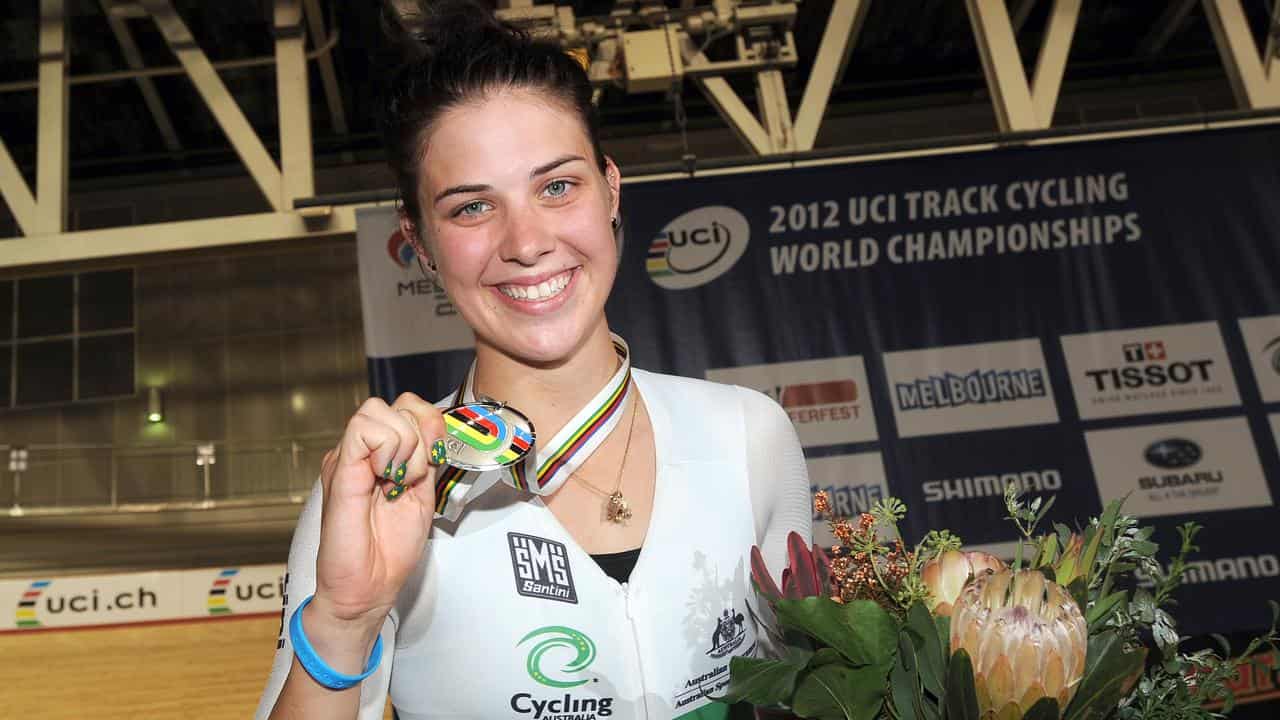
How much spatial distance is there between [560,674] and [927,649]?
0.54 m

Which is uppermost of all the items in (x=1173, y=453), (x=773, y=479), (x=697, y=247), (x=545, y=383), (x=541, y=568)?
(x=697, y=247)

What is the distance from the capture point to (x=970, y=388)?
418 centimetres

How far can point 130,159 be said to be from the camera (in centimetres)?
1102

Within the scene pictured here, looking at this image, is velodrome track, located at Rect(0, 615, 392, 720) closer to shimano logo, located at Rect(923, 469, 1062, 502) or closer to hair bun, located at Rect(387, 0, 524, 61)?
shimano logo, located at Rect(923, 469, 1062, 502)

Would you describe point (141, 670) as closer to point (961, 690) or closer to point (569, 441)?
point (569, 441)

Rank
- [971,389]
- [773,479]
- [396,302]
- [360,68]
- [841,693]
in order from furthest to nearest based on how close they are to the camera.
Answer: [360,68] → [396,302] → [971,389] → [773,479] → [841,693]

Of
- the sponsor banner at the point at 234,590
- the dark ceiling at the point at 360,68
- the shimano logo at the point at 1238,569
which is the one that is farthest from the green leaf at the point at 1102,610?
the dark ceiling at the point at 360,68

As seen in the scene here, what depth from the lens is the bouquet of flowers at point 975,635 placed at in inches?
29.7

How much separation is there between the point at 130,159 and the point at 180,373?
2.61 metres

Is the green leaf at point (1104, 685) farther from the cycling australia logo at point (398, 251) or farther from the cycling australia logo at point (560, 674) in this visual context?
the cycling australia logo at point (398, 251)

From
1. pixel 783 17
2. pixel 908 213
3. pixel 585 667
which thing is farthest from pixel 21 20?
pixel 585 667

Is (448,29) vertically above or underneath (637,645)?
above

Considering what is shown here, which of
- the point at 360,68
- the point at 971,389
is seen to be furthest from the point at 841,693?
the point at 360,68

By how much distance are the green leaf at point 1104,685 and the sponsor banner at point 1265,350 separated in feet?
12.9
